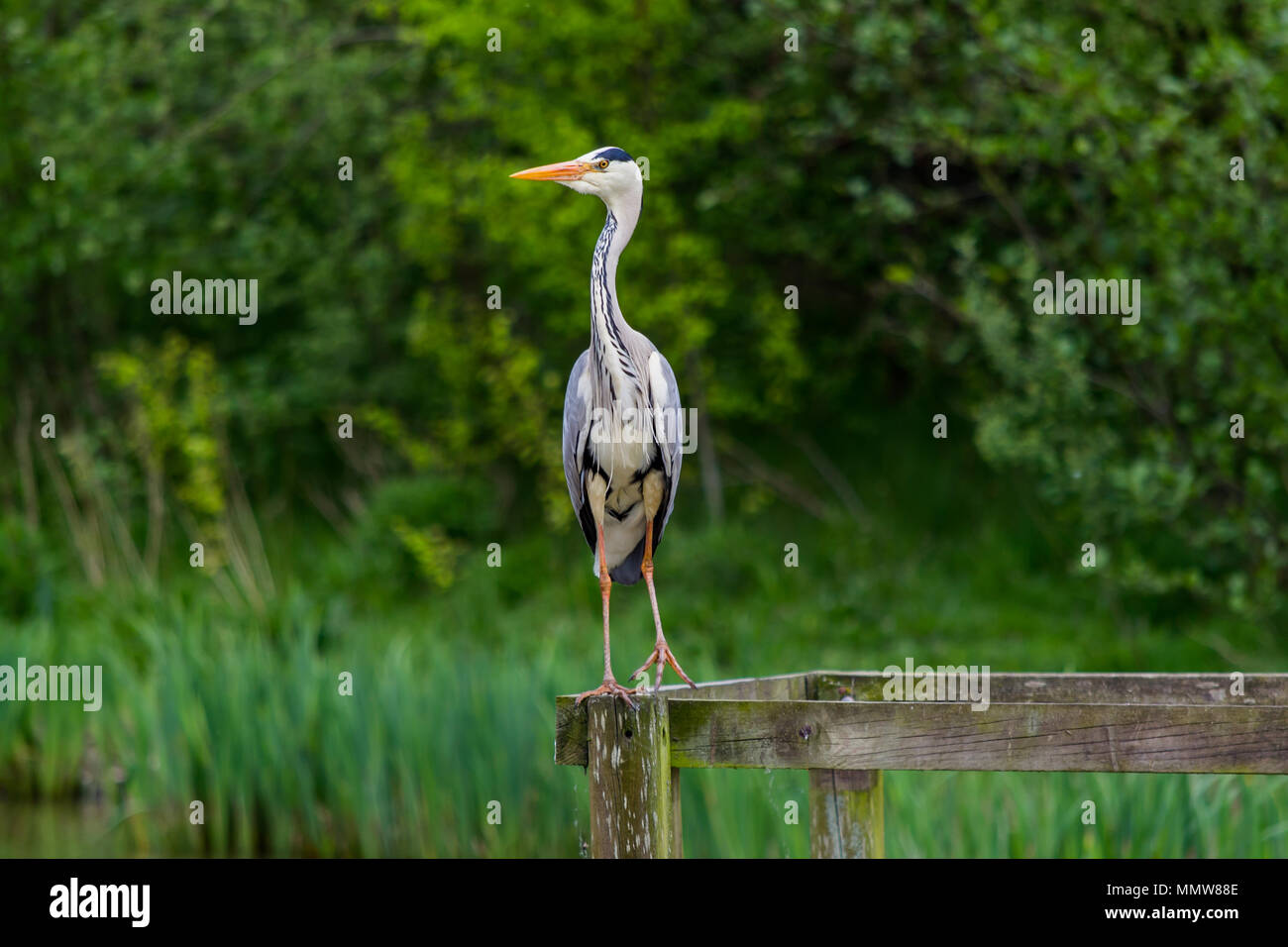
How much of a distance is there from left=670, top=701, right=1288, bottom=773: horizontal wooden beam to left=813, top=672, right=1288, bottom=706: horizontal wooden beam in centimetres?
52

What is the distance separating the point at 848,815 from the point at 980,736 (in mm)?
867

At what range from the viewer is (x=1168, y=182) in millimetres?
7984

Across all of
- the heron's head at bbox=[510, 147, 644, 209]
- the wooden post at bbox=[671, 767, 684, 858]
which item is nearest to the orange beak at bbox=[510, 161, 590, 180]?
the heron's head at bbox=[510, 147, 644, 209]

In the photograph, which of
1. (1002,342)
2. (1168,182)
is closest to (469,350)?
(1002,342)

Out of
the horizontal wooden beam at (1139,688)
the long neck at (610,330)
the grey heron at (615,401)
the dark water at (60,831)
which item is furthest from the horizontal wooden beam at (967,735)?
the dark water at (60,831)

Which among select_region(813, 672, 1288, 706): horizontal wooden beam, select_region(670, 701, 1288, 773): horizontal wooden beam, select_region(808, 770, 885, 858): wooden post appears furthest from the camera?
select_region(808, 770, 885, 858): wooden post

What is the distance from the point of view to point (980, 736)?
3.14 meters

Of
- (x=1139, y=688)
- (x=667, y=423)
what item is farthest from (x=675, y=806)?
(x=1139, y=688)

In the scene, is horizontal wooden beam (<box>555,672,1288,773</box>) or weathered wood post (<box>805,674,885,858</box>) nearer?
horizontal wooden beam (<box>555,672,1288,773</box>)

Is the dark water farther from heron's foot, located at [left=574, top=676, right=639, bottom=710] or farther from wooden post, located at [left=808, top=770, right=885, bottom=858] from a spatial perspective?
heron's foot, located at [left=574, top=676, right=639, bottom=710]

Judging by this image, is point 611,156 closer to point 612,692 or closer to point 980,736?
point 612,692

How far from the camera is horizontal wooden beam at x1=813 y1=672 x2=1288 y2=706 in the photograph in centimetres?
366

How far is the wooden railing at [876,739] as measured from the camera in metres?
3.02

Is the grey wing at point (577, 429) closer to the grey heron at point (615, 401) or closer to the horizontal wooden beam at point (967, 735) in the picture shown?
the grey heron at point (615, 401)
